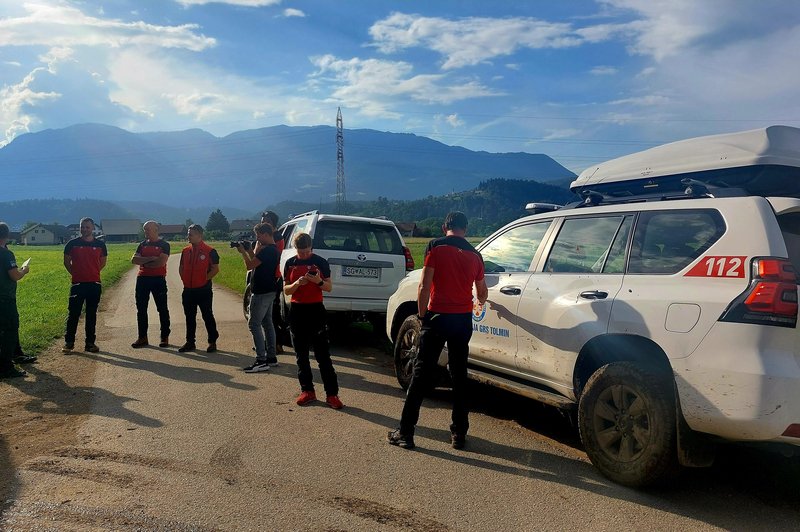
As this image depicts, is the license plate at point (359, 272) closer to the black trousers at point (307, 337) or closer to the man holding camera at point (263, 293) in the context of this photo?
the man holding camera at point (263, 293)

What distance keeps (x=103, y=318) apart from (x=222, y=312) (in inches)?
95.9

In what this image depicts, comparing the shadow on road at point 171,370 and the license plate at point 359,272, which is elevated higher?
the license plate at point 359,272

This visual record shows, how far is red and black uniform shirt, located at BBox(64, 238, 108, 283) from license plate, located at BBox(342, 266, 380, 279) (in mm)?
3890

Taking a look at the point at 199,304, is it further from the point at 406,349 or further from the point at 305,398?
the point at 406,349

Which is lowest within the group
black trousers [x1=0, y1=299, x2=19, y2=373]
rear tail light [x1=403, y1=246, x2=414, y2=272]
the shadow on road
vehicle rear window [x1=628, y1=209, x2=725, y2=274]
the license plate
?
the shadow on road

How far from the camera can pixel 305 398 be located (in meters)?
5.80

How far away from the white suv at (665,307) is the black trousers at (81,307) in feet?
20.9

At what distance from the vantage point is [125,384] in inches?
257

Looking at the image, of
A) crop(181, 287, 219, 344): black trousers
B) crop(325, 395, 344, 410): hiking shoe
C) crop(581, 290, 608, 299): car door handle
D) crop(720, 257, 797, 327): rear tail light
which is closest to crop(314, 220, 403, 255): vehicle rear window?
crop(181, 287, 219, 344): black trousers

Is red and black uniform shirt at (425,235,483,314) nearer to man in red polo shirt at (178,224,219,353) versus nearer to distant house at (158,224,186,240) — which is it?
man in red polo shirt at (178,224,219,353)

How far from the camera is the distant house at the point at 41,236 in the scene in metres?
120

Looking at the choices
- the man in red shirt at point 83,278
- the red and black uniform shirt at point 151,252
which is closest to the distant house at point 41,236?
the man in red shirt at point 83,278

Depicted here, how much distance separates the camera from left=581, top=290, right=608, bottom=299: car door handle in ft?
13.4

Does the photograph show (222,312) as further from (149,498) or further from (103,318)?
(149,498)
